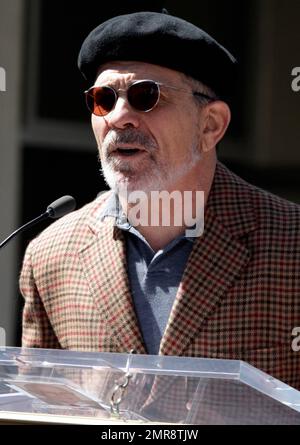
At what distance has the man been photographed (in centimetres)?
237

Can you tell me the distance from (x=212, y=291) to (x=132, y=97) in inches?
20.9

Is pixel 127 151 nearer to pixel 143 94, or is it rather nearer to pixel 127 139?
pixel 127 139

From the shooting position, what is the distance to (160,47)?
2.41 meters

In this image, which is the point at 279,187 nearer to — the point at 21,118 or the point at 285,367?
the point at 21,118

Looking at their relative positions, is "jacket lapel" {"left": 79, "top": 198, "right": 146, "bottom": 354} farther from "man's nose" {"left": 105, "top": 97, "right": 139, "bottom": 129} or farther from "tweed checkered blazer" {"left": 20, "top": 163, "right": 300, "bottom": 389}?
"man's nose" {"left": 105, "top": 97, "right": 139, "bottom": 129}

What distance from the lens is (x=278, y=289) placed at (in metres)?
2.39

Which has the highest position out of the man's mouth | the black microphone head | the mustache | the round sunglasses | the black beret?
the black beret

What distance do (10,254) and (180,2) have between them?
1.49 metres

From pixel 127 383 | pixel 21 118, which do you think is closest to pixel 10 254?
pixel 21 118

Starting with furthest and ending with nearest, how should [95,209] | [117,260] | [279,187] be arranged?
[279,187], [95,209], [117,260]

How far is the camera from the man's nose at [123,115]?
2.37 m

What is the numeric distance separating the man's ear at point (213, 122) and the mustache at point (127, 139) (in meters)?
0.20

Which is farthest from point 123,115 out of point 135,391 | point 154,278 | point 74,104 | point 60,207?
point 74,104

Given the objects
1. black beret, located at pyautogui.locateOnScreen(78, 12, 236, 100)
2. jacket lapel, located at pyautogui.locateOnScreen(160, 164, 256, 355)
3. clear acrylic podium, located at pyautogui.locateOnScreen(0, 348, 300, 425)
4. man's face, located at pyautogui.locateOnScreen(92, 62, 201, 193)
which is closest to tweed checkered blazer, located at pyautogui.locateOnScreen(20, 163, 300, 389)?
jacket lapel, located at pyautogui.locateOnScreen(160, 164, 256, 355)
